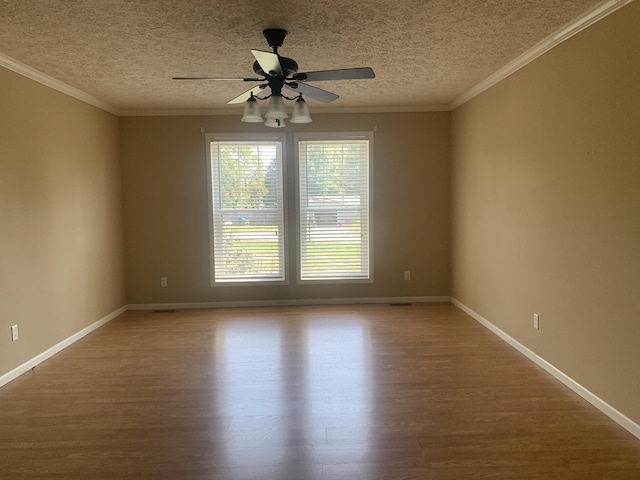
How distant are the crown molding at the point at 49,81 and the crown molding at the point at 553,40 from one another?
4.19m

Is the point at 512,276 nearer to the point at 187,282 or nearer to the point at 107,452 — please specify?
the point at 107,452

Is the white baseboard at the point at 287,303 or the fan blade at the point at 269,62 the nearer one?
the fan blade at the point at 269,62

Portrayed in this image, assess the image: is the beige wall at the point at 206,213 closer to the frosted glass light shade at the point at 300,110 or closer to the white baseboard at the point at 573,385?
the white baseboard at the point at 573,385

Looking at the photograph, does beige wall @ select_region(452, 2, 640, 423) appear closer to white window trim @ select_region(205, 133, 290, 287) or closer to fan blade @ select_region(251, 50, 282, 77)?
fan blade @ select_region(251, 50, 282, 77)

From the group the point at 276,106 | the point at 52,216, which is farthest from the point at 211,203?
the point at 276,106

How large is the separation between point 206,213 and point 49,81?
7.23 feet

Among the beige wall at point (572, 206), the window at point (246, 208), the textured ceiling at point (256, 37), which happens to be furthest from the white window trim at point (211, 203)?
the beige wall at point (572, 206)

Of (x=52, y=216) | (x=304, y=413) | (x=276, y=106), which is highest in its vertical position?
(x=276, y=106)

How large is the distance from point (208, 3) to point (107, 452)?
2.68 meters

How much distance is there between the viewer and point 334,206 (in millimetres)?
5520

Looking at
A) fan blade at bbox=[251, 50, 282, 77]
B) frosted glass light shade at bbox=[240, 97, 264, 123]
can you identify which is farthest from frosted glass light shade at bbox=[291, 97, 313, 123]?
fan blade at bbox=[251, 50, 282, 77]

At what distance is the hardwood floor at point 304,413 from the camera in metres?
2.17

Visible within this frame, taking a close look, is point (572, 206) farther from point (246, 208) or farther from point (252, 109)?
point (246, 208)

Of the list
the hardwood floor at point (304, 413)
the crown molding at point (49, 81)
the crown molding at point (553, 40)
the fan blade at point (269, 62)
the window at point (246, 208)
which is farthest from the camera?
the window at point (246, 208)
